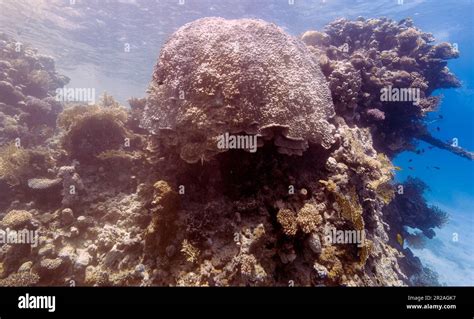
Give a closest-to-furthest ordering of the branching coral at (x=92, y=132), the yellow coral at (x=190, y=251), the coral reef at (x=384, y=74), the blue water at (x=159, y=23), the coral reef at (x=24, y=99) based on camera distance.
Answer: the yellow coral at (x=190, y=251)
the branching coral at (x=92, y=132)
the coral reef at (x=384, y=74)
the coral reef at (x=24, y=99)
the blue water at (x=159, y=23)

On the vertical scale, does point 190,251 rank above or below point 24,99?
below

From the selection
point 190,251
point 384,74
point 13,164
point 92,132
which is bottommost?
point 190,251

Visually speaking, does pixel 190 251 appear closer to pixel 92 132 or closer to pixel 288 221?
pixel 288 221

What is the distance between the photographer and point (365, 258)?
560 cm

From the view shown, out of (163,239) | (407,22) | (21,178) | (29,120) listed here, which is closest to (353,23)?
(407,22)

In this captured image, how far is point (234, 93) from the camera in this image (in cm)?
584

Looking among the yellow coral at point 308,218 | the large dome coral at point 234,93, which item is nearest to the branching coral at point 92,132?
the large dome coral at point 234,93

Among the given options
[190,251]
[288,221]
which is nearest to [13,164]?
[190,251]

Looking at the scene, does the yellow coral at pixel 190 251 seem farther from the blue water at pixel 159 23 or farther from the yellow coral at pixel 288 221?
the blue water at pixel 159 23

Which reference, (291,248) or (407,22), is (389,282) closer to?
(291,248)

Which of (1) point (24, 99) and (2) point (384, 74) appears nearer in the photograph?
(2) point (384, 74)

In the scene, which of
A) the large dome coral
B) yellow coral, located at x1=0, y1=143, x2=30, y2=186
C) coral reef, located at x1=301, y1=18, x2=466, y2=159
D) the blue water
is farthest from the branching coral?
the blue water

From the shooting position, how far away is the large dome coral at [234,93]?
19.2 feet

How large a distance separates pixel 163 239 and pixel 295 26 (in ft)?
95.3
